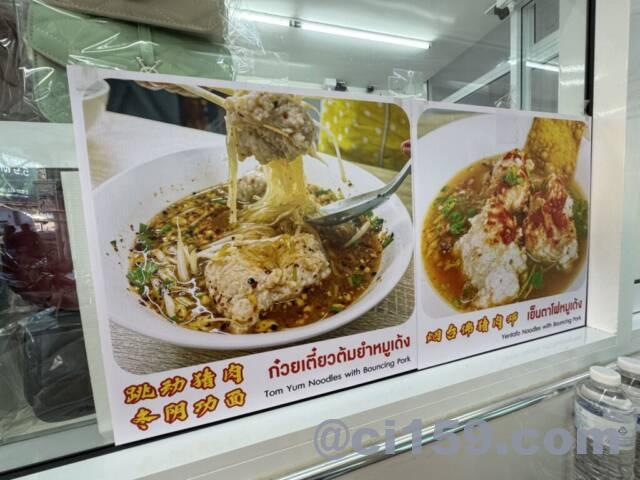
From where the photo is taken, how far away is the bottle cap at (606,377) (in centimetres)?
82

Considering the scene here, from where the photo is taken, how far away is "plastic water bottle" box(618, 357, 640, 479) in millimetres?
904

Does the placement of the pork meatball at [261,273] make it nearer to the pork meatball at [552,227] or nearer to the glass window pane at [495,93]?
the pork meatball at [552,227]

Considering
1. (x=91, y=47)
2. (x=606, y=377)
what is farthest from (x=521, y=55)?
(x=91, y=47)

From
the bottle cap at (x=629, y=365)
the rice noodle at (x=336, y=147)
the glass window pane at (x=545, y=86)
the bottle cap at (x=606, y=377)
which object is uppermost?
the glass window pane at (x=545, y=86)

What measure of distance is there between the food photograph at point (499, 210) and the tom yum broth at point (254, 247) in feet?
0.83

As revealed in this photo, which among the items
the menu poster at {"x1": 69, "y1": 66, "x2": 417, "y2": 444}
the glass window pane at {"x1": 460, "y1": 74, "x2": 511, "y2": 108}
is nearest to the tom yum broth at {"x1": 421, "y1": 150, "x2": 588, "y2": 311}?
the menu poster at {"x1": 69, "y1": 66, "x2": 417, "y2": 444}

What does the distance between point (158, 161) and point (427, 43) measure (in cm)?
168

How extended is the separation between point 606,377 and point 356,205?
0.81m

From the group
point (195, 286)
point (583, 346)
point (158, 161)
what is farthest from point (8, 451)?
point (583, 346)

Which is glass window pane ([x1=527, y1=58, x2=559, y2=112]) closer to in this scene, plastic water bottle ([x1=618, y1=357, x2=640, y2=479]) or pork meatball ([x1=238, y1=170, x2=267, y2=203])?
plastic water bottle ([x1=618, y1=357, x2=640, y2=479])

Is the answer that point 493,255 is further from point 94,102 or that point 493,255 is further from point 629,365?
point 94,102

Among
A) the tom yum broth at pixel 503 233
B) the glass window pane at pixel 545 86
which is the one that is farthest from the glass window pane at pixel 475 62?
the tom yum broth at pixel 503 233

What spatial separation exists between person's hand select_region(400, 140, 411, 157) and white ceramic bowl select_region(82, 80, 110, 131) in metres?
0.62

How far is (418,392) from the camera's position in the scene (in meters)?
0.76
